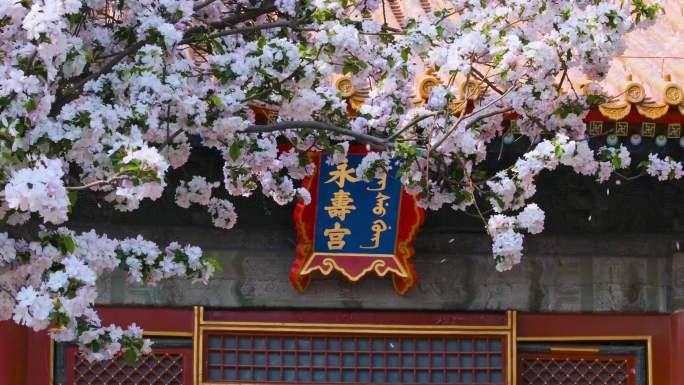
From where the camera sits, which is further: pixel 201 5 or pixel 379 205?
pixel 379 205

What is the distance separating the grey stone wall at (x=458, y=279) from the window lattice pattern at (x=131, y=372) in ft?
1.32

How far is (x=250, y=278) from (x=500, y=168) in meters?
1.86

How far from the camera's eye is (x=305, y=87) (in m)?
8.55

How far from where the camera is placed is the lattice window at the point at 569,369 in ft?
41.2

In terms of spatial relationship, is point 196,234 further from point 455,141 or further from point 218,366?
point 455,141

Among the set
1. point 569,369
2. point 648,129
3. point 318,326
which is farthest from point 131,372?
point 648,129

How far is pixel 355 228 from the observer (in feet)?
39.8

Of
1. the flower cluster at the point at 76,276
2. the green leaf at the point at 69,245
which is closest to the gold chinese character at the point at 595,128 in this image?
the flower cluster at the point at 76,276

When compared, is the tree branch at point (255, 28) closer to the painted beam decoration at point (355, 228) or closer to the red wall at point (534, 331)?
the painted beam decoration at point (355, 228)

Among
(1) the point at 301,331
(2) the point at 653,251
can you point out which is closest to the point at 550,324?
(2) the point at 653,251

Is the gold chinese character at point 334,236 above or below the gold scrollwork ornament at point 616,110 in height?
below

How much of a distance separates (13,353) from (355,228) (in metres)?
2.42

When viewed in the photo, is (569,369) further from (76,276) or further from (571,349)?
(76,276)

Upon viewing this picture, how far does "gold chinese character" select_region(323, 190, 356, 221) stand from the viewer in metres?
12.1
